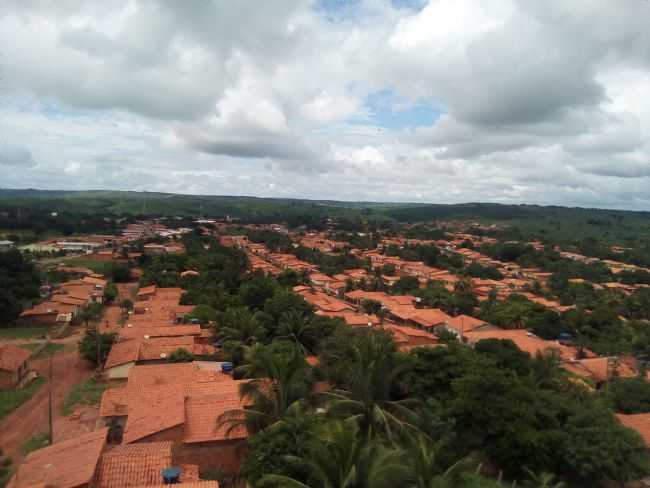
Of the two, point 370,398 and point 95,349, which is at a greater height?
point 370,398

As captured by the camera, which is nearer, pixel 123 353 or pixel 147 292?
pixel 123 353

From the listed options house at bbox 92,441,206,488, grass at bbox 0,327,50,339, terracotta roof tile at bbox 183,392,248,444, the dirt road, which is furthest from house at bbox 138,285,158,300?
house at bbox 92,441,206,488

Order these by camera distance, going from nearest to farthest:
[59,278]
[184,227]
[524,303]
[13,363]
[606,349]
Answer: [13,363], [606,349], [524,303], [59,278], [184,227]

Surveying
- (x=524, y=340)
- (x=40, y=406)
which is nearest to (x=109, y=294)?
(x=40, y=406)

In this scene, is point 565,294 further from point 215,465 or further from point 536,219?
point 536,219

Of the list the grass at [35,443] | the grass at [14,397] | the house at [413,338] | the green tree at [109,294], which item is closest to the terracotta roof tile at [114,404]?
the grass at [35,443]

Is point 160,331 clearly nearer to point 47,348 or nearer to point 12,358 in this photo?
point 12,358

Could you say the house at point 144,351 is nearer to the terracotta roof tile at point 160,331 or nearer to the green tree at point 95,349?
the green tree at point 95,349

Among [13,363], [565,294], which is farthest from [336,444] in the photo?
[565,294]
